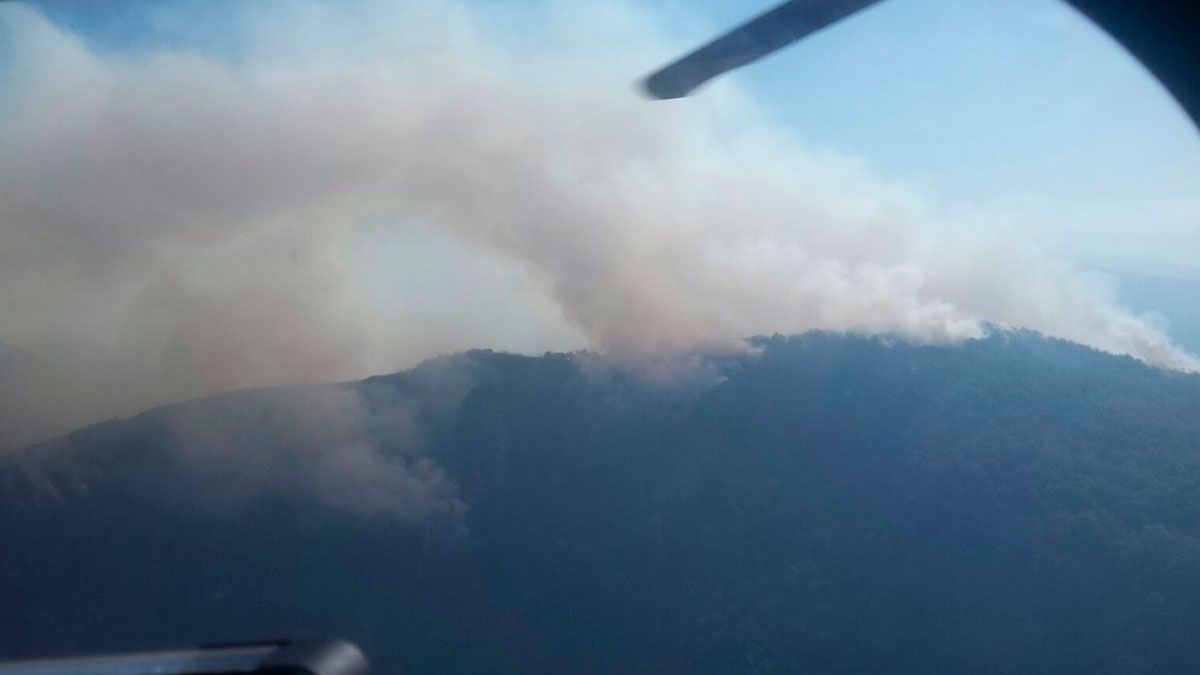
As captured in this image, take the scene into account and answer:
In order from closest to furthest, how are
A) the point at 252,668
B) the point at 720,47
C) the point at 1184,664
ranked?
1. the point at 252,668
2. the point at 720,47
3. the point at 1184,664

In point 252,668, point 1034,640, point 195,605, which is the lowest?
point 1034,640

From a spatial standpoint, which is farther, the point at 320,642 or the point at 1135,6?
the point at 1135,6

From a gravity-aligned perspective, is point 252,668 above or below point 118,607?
below

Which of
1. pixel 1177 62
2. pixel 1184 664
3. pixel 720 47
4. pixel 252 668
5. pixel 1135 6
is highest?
pixel 720 47

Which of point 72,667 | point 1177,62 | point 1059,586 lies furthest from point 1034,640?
point 72,667

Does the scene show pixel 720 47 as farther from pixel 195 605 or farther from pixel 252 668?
pixel 195 605

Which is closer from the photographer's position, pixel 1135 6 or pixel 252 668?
pixel 252 668

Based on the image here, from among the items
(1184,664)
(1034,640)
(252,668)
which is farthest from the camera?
(1034,640)

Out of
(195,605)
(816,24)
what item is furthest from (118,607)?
(816,24)

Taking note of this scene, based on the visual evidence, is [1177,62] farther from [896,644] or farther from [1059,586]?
[1059,586]
